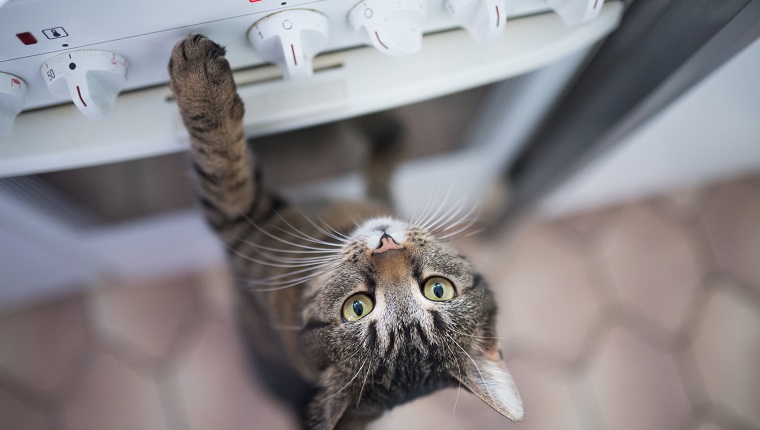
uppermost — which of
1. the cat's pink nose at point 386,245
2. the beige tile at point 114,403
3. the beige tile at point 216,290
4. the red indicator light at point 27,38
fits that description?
the red indicator light at point 27,38

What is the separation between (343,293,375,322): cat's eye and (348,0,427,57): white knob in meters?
0.39

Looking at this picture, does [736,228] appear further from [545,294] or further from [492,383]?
[492,383]

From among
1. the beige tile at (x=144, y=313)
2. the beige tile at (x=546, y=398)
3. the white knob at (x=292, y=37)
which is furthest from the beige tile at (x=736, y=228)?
the beige tile at (x=144, y=313)

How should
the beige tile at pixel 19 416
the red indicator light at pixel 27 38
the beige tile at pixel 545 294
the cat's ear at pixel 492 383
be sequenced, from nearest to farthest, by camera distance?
the red indicator light at pixel 27 38
the cat's ear at pixel 492 383
the beige tile at pixel 19 416
the beige tile at pixel 545 294

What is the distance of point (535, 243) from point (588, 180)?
1.12 ft

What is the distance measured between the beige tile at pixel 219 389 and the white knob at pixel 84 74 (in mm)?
1001

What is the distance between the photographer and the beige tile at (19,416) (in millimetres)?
1260

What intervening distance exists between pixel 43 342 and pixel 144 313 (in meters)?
0.28

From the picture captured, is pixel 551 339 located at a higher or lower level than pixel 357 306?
lower

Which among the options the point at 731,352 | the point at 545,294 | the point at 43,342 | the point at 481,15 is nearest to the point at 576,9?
the point at 481,15

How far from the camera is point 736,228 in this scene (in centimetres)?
145

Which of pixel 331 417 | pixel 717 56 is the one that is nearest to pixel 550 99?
pixel 717 56

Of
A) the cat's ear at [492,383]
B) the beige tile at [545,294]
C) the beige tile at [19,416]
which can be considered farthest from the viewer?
the beige tile at [545,294]

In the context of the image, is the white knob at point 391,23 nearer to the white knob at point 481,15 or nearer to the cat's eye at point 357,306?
the white knob at point 481,15
